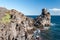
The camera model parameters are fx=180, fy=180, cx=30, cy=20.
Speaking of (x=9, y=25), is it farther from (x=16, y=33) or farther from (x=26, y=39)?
(x=26, y=39)

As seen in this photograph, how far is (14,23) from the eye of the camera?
6362cm

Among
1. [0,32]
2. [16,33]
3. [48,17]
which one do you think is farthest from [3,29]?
[48,17]

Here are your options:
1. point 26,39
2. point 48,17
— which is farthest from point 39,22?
point 26,39

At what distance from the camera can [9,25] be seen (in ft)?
199

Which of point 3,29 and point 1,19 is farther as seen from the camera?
point 1,19

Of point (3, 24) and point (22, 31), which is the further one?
point (22, 31)

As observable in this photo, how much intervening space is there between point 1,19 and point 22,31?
8.65m

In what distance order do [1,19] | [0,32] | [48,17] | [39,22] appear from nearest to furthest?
[0,32]
[1,19]
[39,22]
[48,17]

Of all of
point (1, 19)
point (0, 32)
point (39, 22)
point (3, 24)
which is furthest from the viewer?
point (39, 22)

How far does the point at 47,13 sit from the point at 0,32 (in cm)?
12210

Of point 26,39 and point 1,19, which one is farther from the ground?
point 1,19

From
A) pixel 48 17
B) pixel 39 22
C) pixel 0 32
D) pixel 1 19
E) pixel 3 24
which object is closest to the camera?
pixel 0 32

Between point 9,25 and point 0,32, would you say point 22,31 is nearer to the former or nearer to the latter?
point 9,25

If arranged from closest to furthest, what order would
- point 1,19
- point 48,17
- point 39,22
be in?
point 1,19 → point 39,22 → point 48,17
